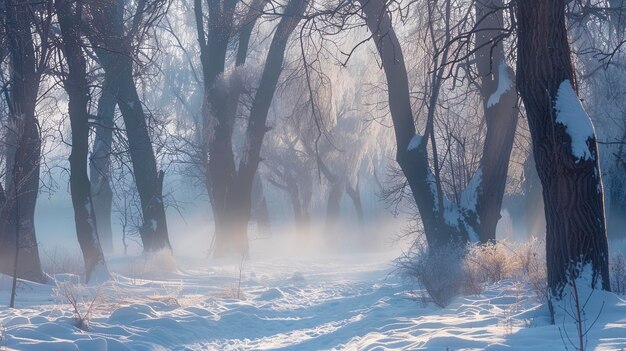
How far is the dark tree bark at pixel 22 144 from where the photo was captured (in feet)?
32.6

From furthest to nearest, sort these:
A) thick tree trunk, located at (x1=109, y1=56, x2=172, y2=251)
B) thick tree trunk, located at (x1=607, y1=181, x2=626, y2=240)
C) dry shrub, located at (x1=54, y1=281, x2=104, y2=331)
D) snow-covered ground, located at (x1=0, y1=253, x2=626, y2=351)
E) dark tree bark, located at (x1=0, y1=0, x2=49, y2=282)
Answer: thick tree trunk, located at (x1=607, y1=181, x2=626, y2=240) < thick tree trunk, located at (x1=109, y1=56, x2=172, y2=251) < dark tree bark, located at (x1=0, y1=0, x2=49, y2=282) < dry shrub, located at (x1=54, y1=281, x2=104, y2=331) < snow-covered ground, located at (x1=0, y1=253, x2=626, y2=351)

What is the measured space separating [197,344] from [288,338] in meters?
1.12

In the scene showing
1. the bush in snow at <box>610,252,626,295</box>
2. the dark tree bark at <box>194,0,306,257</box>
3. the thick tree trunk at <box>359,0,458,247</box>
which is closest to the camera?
the bush in snow at <box>610,252,626,295</box>

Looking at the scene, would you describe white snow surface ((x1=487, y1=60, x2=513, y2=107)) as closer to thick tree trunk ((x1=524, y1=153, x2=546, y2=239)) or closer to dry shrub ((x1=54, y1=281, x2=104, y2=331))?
dry shrub ((x1=54, y1=281, x2=104, y2=331))

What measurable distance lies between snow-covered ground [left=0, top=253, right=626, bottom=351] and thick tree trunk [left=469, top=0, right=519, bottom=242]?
2.10 m

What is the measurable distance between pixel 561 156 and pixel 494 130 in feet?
21.2

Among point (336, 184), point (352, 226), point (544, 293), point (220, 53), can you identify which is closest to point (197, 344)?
point (544, 293)

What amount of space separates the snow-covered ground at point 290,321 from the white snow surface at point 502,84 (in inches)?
144

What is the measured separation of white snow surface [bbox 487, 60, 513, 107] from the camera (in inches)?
543

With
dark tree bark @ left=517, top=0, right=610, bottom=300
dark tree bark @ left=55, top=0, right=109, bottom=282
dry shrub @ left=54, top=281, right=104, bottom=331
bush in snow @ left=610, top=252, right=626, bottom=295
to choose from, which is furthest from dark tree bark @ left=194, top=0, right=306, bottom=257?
dark tree bark @ left=517, top=0, right=610, bottom=300

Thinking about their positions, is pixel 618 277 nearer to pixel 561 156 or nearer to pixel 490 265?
pixel 490 265

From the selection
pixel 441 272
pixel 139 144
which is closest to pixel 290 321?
pixel 441 272

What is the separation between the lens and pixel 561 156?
301 inches

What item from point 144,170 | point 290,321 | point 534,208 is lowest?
point 290,321
